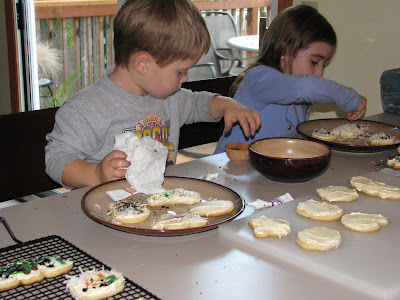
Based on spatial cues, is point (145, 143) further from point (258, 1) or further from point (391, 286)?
point (258, 1)

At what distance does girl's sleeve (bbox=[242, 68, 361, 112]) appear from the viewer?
5.98ft

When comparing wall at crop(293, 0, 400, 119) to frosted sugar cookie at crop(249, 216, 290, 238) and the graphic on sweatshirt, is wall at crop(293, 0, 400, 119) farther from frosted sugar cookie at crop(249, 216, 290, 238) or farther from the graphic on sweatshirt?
frosted sugar cookie at crop(249, 216, 290, 238)

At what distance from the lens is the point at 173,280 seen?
84 centimetres

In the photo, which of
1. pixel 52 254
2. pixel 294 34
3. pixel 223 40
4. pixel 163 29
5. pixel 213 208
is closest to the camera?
pixel 52 254

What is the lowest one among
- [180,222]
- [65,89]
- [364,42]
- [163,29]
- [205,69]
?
[65,89]

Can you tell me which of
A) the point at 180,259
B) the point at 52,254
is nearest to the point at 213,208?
the point at 180,259

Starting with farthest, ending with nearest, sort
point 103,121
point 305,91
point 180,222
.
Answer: point 305,91 → point 103,121 → point 180,222

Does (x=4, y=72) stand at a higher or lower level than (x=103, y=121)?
lower

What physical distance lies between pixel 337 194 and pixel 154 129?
70cm

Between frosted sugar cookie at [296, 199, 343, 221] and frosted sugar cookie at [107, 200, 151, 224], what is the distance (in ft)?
1.02

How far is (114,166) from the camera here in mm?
1187

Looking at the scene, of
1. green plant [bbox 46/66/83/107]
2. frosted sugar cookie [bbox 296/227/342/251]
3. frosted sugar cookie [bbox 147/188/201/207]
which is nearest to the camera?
frosted sugar cookie [bbox 296/227/342/251]

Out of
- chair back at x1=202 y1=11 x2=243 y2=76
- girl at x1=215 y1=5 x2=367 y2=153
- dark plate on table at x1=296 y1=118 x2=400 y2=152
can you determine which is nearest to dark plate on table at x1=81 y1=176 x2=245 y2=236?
dark plate on table at x1=296 y1=118 x2=400 y2=152

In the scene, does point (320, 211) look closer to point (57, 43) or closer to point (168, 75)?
point (168, 75)
